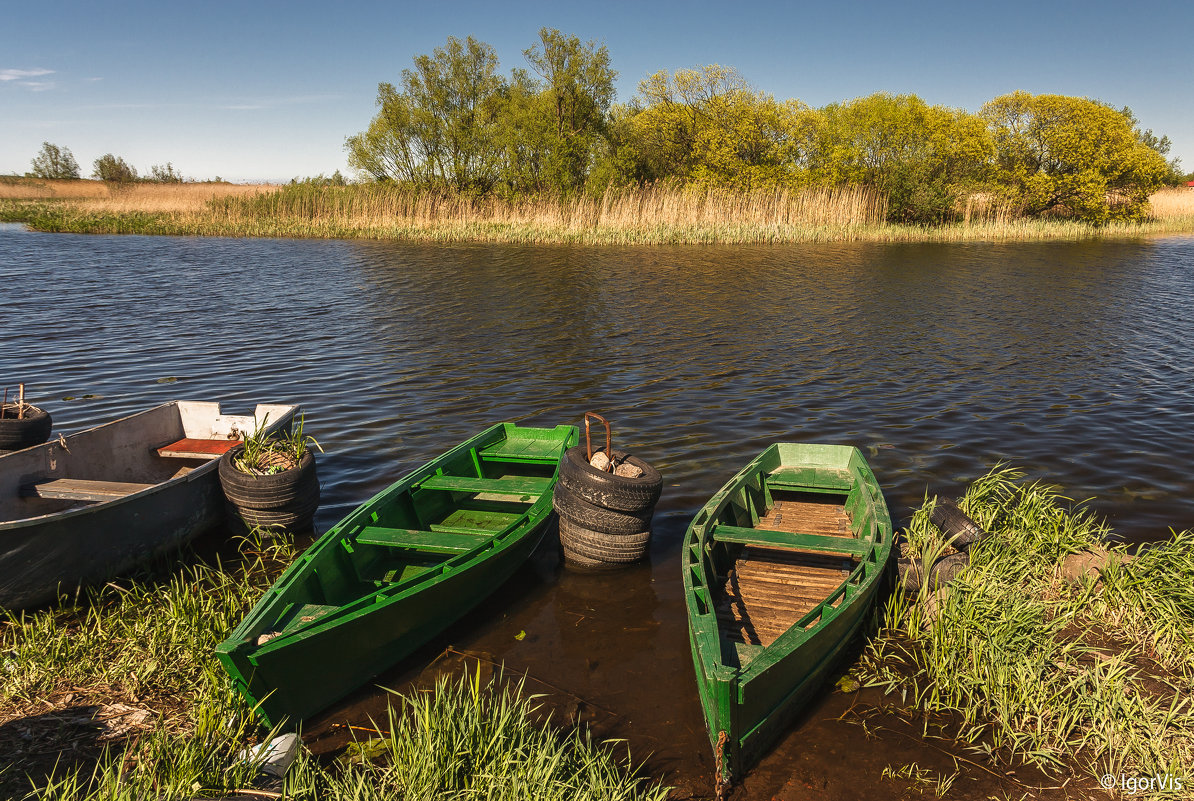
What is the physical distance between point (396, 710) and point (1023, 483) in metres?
6.89

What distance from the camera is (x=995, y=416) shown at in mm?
10008

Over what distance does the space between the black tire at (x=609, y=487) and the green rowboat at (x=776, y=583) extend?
51 cm

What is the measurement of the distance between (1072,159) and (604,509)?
4459cm

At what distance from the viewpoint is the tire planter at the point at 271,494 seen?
6.07 metres

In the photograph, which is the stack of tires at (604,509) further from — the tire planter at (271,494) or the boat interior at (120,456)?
the boat interior at (120,456)

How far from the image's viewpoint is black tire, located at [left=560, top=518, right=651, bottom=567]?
5977mm

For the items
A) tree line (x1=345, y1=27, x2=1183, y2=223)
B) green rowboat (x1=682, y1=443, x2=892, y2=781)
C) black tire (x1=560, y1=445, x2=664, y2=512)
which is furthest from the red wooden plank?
tree line (x1=345, y1=27, x2=1183, y2=223)

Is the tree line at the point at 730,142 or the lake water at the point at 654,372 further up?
the tree line at the point at 730,142

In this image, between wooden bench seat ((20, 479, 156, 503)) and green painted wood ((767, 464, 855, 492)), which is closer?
wooden bench seat ((20, 479, 156, 503))

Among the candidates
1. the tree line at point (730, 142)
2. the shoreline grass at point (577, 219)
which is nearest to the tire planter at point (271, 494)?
the shoreline grass at point (577, 219)

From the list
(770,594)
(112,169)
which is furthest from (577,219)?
Answer: (112,169)

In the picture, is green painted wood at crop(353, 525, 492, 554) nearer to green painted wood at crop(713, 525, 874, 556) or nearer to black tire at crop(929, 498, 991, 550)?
green painted wood at crop(713, 525, 874, 556)

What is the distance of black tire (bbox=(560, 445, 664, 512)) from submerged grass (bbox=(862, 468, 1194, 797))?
2045mm

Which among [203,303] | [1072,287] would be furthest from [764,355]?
[203,303]
